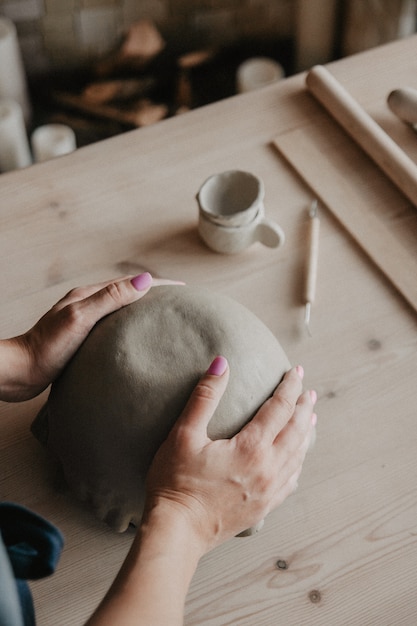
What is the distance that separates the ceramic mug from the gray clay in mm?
182

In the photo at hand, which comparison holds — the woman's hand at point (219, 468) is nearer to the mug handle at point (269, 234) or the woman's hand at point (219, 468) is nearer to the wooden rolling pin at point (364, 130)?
the mug handle at point (269, 234)

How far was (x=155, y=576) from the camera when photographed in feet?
1.86

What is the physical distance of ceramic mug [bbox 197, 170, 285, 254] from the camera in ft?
2.76

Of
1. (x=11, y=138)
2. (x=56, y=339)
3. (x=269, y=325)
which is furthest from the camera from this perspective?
(x=11, y=138)

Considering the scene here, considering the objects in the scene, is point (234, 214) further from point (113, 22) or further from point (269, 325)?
point (113, 22)

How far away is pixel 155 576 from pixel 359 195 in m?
0.60

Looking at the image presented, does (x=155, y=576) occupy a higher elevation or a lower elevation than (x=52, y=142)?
higher

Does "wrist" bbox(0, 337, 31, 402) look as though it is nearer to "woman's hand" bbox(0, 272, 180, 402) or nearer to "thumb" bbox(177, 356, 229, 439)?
"woman's hand" bbox(0, 272, 180, 402)

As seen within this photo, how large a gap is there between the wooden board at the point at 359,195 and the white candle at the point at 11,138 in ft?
2.34

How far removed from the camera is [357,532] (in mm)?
676

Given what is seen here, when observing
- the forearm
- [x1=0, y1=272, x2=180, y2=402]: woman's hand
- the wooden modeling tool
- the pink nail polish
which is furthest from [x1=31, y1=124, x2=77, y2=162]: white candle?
the forearm

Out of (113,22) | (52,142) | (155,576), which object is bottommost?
(52,142)

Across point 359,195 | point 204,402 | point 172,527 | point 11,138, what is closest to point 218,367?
point 204,402

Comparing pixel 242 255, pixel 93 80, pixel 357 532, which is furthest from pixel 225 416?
pixel 93 80
